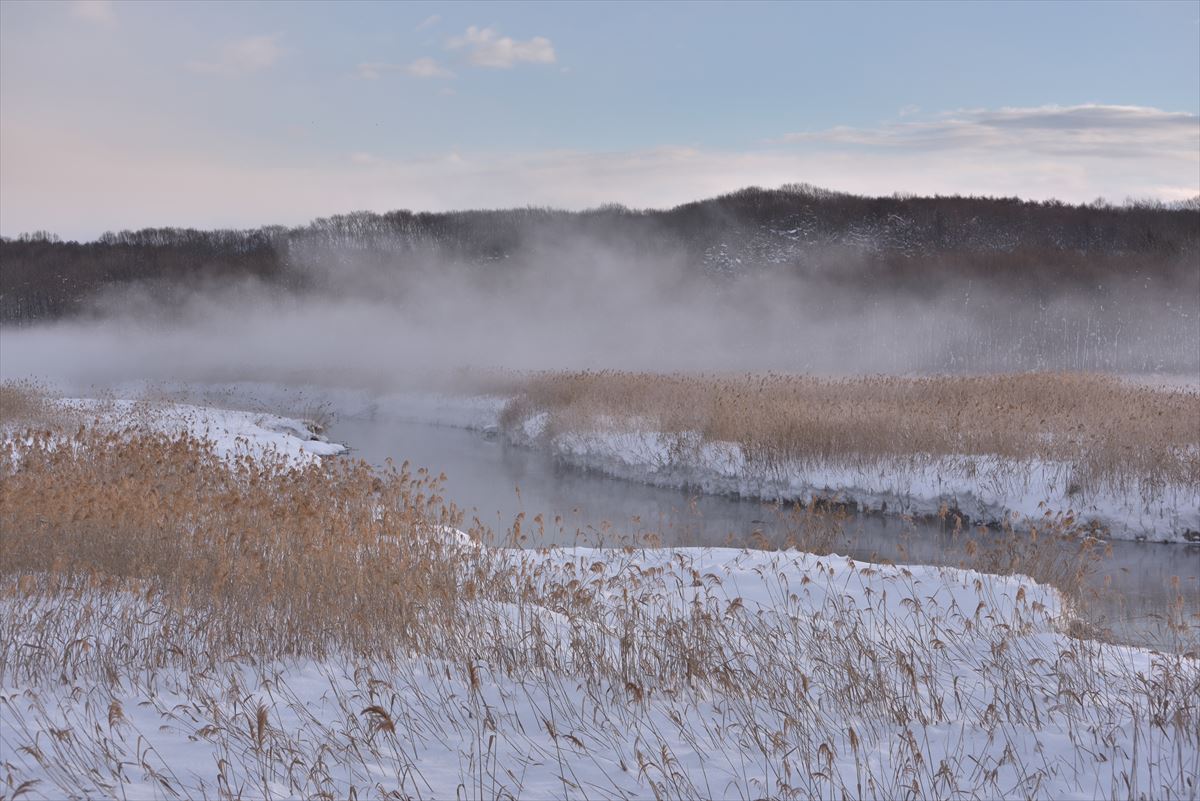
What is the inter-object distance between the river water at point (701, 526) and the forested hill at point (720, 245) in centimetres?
4793

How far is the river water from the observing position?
8945 millimetres

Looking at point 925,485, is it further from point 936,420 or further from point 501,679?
point 501,679

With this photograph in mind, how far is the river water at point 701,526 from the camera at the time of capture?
8945 millimetres

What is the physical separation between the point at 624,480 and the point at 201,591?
1251cm

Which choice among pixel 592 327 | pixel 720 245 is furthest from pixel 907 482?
pixel 720 245

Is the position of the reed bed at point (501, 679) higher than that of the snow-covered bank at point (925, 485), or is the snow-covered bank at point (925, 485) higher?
the reed bed at point (501, 679)

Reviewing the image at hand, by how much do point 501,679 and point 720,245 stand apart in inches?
3033

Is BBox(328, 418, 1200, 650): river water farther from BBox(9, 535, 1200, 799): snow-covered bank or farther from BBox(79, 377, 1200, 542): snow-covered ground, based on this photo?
BBox(9, 535, 1200, 799): snow-covered bank

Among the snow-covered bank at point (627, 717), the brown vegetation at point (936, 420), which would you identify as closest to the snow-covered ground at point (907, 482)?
the brown vegetation at point (936, 420)

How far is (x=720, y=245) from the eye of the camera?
8000cm

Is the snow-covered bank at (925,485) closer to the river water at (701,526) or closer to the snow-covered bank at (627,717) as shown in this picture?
the river water at (701,526)

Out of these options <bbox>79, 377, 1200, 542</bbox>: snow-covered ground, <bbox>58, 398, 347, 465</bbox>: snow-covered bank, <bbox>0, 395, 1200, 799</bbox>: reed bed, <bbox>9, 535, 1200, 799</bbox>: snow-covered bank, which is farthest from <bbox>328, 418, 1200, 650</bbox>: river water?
<bbox>9, 535, 1200, 799</bbox>: snow-covered bank

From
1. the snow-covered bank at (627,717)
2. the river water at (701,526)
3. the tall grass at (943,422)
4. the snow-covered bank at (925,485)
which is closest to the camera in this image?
the snow-covered bank at (627,717)

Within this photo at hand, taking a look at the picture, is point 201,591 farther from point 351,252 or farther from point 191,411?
point 351,252
